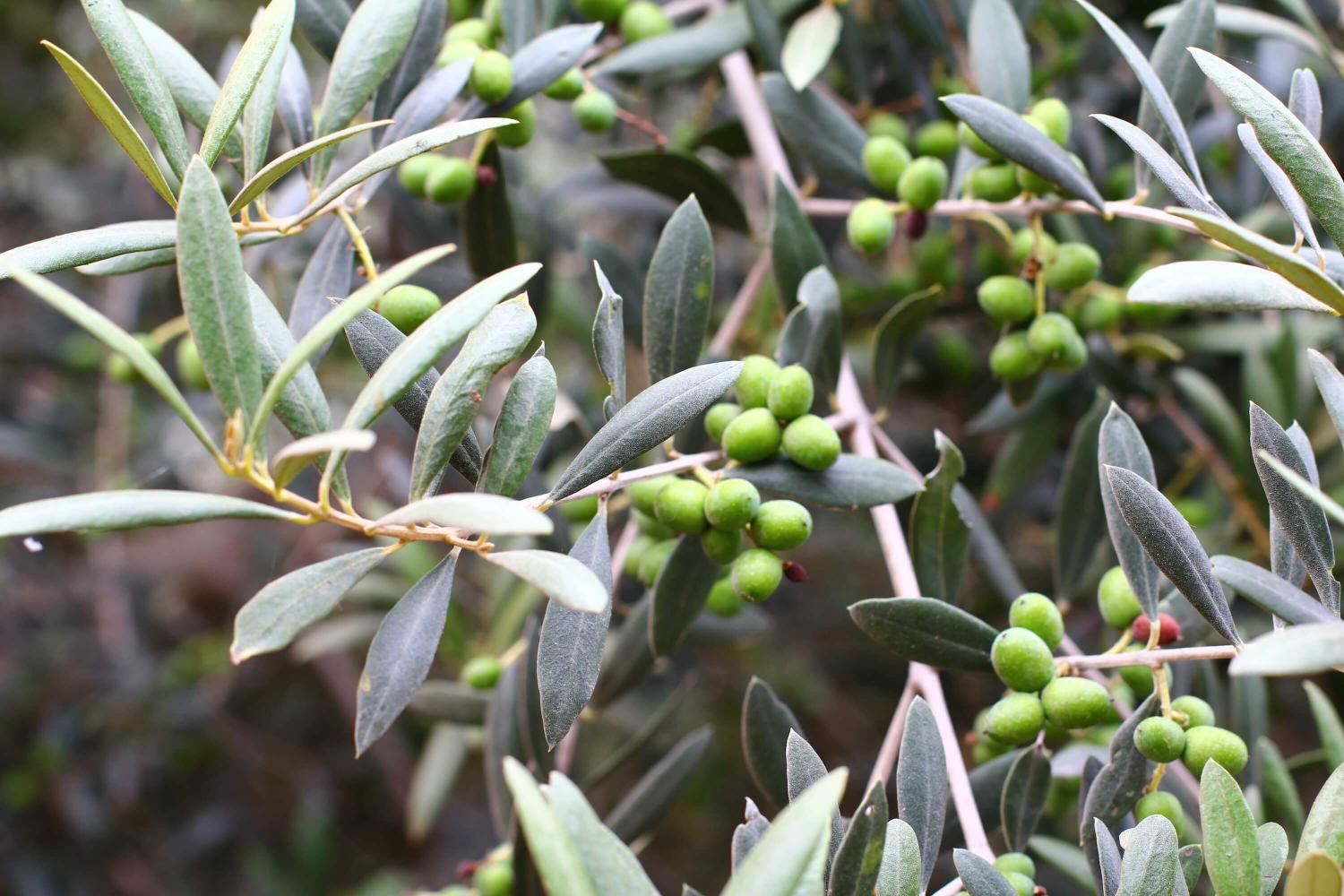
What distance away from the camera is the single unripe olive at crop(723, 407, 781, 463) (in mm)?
917

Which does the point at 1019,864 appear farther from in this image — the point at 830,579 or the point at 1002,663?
the point at 830,579

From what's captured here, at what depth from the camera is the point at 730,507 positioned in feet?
2.76

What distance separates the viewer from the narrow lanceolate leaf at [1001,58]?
3.60ft

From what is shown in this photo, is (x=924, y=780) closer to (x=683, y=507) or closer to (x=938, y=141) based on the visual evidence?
(x=683, y=507)

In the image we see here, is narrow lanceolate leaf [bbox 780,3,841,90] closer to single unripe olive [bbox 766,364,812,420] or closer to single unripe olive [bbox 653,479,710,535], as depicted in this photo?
single unripe olive [bbox 766,364,812,420]

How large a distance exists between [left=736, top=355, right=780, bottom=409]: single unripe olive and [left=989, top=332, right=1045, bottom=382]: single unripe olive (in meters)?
0.34

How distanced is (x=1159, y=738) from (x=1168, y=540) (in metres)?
0.15

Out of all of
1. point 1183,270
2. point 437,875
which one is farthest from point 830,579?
point 1183,270

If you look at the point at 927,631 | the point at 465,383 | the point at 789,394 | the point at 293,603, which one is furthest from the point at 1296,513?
the point at 293,603

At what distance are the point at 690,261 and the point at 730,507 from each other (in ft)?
0.91

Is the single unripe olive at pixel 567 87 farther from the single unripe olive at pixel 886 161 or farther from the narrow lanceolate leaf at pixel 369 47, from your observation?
the single unripe olive at pixel 886 161

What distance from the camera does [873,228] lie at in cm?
111

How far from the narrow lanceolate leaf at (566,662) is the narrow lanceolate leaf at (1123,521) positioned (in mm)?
453

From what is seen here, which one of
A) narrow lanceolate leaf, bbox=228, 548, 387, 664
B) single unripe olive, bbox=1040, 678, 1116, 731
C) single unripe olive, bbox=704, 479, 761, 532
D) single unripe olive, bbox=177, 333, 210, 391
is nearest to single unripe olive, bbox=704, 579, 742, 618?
single unripe olive, bbox=704, 479, 761, 532
